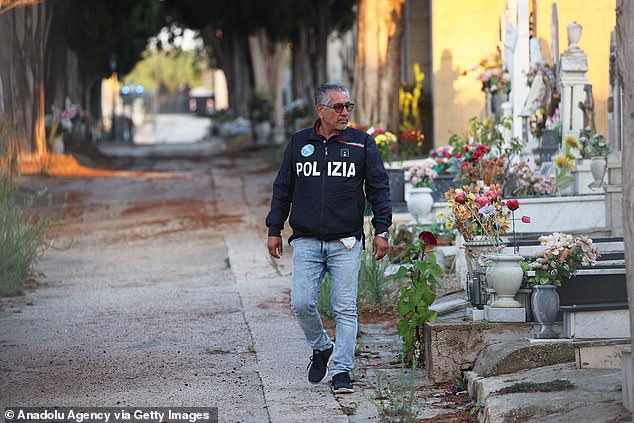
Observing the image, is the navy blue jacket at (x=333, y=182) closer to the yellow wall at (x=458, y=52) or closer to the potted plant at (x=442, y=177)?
the potted plant at (x=442, y=177)

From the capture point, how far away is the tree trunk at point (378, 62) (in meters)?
22.4

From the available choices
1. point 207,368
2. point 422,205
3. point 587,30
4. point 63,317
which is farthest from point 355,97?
point 207,368

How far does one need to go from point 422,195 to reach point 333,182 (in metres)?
5.72

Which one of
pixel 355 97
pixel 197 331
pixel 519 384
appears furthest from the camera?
pixel 355 97

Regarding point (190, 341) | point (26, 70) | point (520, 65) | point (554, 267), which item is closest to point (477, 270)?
point (554, 267)

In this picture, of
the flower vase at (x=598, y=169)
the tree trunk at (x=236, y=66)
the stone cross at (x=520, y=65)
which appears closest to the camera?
the flower vase at (x=598, y=169)

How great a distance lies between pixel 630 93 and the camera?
597 centimetres

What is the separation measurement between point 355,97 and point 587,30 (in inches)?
216

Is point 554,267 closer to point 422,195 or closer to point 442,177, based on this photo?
point 422,195

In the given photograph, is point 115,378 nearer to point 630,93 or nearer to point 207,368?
point 207,368

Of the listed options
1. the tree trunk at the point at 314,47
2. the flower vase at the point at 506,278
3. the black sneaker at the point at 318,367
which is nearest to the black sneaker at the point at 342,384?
the black sneaker at the point at 318,367

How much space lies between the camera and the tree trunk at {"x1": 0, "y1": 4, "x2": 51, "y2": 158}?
23.5 metres

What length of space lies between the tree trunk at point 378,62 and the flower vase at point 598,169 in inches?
348

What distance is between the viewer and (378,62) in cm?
2286
